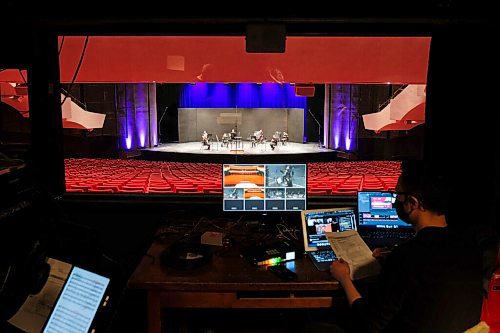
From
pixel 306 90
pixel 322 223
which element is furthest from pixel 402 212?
pixel 306 90

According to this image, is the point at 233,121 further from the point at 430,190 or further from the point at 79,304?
the point at 79,304

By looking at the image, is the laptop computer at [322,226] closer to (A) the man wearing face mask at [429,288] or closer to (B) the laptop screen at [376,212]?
(B) the laptop screen at [376,212]

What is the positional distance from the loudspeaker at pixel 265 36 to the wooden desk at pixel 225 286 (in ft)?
4.95

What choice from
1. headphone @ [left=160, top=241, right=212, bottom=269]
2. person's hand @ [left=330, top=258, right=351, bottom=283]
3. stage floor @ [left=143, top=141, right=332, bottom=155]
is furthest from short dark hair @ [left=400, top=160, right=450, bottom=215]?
stage floor @ [left=143, top=141, right=332, bottom=155]

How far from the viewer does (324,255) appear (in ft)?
9.35

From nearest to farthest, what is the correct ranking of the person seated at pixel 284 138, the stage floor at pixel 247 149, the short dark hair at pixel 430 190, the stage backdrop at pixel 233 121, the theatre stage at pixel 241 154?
1. the short dark hair at pixel 430 190
2. the theatre stage at pixel 241 154
3. the stage floor at pixel 247 149
4. the person seated at pixel 284 138
5. the stage backdrop at pixel 233 121

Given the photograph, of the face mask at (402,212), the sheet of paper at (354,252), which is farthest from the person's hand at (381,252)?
the face mask at (402,212)

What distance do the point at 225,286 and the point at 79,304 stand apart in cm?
94

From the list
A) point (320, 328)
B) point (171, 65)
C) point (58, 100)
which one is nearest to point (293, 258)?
point (320, 328)

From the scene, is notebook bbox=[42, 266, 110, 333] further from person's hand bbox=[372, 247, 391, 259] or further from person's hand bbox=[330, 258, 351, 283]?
person's hand bbox=[372, 247, 391, 259]

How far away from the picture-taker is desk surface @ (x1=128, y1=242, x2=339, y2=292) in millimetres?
2480

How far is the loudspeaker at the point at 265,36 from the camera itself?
3232mm

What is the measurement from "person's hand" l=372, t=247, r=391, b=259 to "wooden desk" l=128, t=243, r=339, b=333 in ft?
1.20

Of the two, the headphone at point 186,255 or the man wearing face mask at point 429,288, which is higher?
the man wearing face mask at point 429,288
